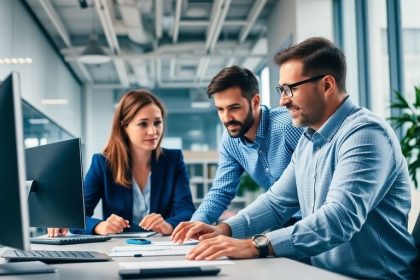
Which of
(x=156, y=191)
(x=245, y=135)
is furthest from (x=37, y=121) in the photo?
(x=245, y=135)

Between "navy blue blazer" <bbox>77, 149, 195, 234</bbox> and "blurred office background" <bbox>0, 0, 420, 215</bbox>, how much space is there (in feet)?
7.71

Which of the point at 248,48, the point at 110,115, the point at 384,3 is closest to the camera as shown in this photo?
the point at 384,3

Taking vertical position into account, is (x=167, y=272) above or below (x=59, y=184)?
below

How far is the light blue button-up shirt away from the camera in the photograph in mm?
1393

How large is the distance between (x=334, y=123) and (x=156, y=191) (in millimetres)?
1139

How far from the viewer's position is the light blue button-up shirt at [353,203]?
1.39 meters

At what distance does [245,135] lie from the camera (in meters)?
2.53

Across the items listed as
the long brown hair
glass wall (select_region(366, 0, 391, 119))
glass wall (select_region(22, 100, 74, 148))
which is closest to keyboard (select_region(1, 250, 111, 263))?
the long brown hair

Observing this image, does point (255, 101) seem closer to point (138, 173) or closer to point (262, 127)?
point (262, 127)

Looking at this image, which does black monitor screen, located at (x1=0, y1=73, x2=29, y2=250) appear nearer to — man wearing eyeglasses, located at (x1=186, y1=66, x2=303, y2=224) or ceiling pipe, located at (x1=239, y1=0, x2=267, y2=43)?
man wearing eyeglasses, located at (x1=186, y1=66, x2=303, y2=224)

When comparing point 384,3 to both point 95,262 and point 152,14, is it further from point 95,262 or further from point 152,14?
point 95,262

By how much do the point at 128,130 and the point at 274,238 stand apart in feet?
4.41

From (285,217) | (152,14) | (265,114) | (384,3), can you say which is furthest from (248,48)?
(285,217)

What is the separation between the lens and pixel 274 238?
1.39 meters
